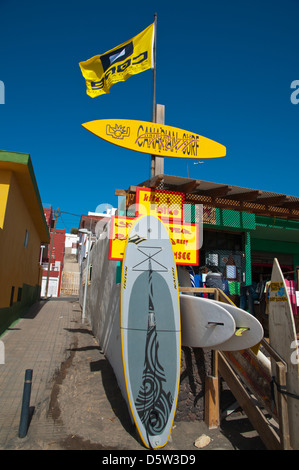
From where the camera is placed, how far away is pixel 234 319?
152 inches

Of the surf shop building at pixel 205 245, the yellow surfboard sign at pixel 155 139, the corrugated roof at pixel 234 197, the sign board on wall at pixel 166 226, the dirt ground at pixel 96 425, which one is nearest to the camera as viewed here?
the dirt ground at pixel 96 425

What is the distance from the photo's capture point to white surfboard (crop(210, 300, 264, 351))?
3.71m

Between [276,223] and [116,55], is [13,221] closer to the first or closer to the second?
[116,55]

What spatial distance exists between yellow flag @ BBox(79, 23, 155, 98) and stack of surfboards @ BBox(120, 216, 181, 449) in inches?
161

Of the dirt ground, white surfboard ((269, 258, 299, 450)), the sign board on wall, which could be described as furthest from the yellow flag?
the dirt ground

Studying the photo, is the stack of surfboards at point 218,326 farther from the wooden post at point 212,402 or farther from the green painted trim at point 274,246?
the green painted trim at point 274,246

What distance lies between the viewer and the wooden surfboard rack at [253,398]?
3.26m

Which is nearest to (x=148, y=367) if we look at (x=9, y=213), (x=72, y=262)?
(x=9, y=213)

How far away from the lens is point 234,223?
859 cm

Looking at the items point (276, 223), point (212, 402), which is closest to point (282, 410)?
point (212, 402)

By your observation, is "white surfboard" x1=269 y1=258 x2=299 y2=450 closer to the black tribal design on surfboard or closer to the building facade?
the black tribal design on surfboard

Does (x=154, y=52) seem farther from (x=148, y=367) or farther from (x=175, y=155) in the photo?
(x=148, y=367)

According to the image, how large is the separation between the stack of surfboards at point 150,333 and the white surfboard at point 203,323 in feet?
0.87

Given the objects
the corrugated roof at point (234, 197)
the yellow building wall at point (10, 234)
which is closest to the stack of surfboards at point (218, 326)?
the corrugated roof at point (234, 197)
